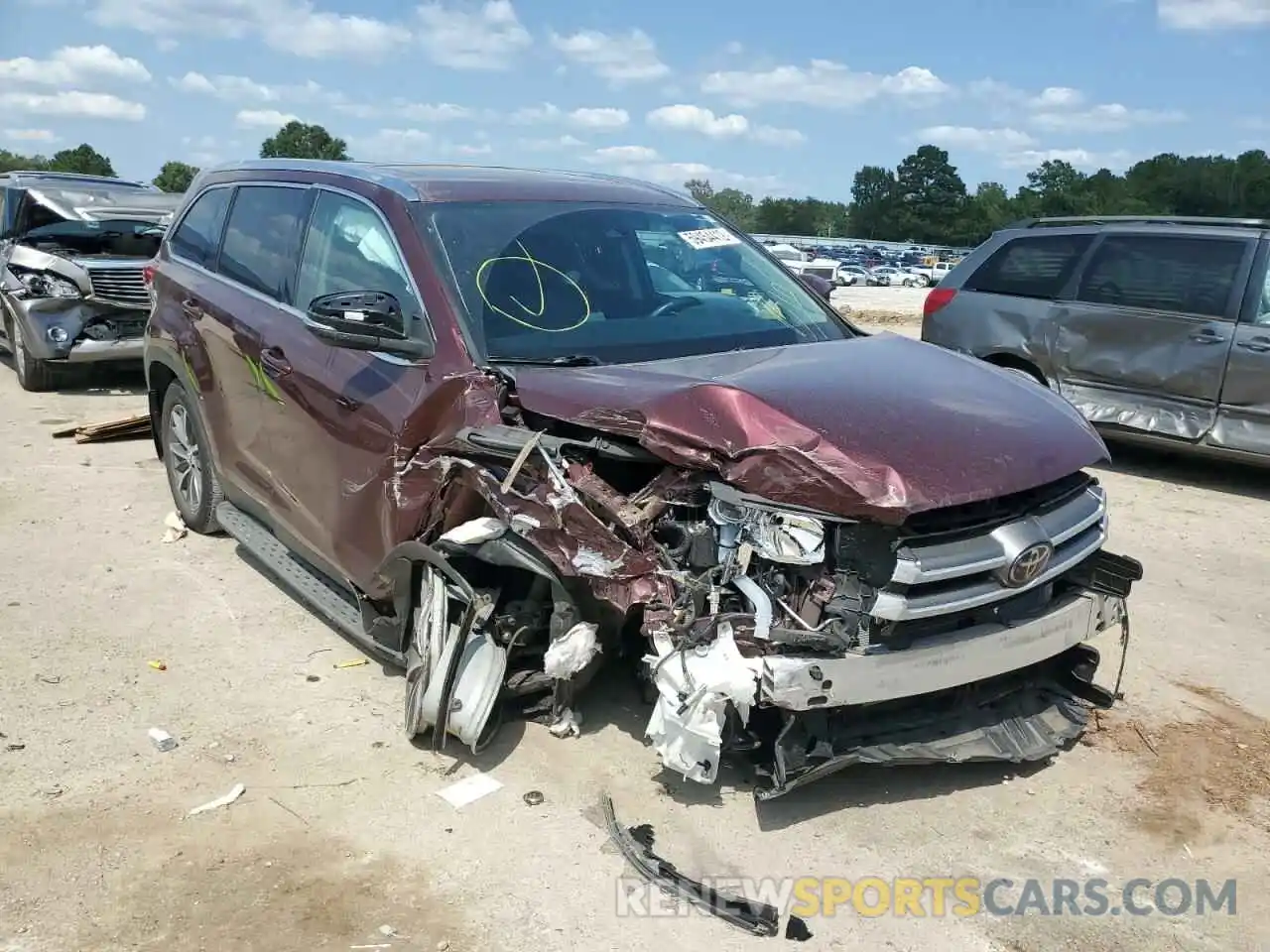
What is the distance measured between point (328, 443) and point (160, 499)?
315 centimetres

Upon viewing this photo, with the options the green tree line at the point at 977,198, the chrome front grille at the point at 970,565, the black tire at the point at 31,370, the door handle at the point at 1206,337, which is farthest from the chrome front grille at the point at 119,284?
the green tree line at the point at 977,198

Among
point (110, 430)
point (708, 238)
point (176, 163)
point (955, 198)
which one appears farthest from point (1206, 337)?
point (955, 198)

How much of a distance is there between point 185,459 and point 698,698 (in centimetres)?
408

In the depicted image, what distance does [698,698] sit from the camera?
10.1ft

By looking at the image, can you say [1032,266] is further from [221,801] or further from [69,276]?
[69,276]

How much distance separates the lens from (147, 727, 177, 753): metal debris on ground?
3811mm

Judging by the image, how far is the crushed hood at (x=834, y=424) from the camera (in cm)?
307

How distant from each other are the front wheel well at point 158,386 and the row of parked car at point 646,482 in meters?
1.00

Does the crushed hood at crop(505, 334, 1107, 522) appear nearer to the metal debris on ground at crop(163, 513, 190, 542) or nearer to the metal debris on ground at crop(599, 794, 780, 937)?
the metal debris on ground at crop(599, 794, 780, 937)

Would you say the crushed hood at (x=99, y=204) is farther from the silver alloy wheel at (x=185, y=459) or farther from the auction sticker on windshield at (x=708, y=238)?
the auction sticker on windshield at (x=708, y=238)

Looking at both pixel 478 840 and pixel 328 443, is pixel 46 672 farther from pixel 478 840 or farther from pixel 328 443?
pixel 478 840

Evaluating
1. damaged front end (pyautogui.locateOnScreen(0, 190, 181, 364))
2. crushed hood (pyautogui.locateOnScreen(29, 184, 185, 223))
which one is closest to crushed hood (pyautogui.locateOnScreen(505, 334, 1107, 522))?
damaged front end (pyautogui.locateOnScreen(0, 190, 181, 364))

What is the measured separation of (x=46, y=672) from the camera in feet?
14.3

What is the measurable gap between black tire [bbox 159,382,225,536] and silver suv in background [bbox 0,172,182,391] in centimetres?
405
